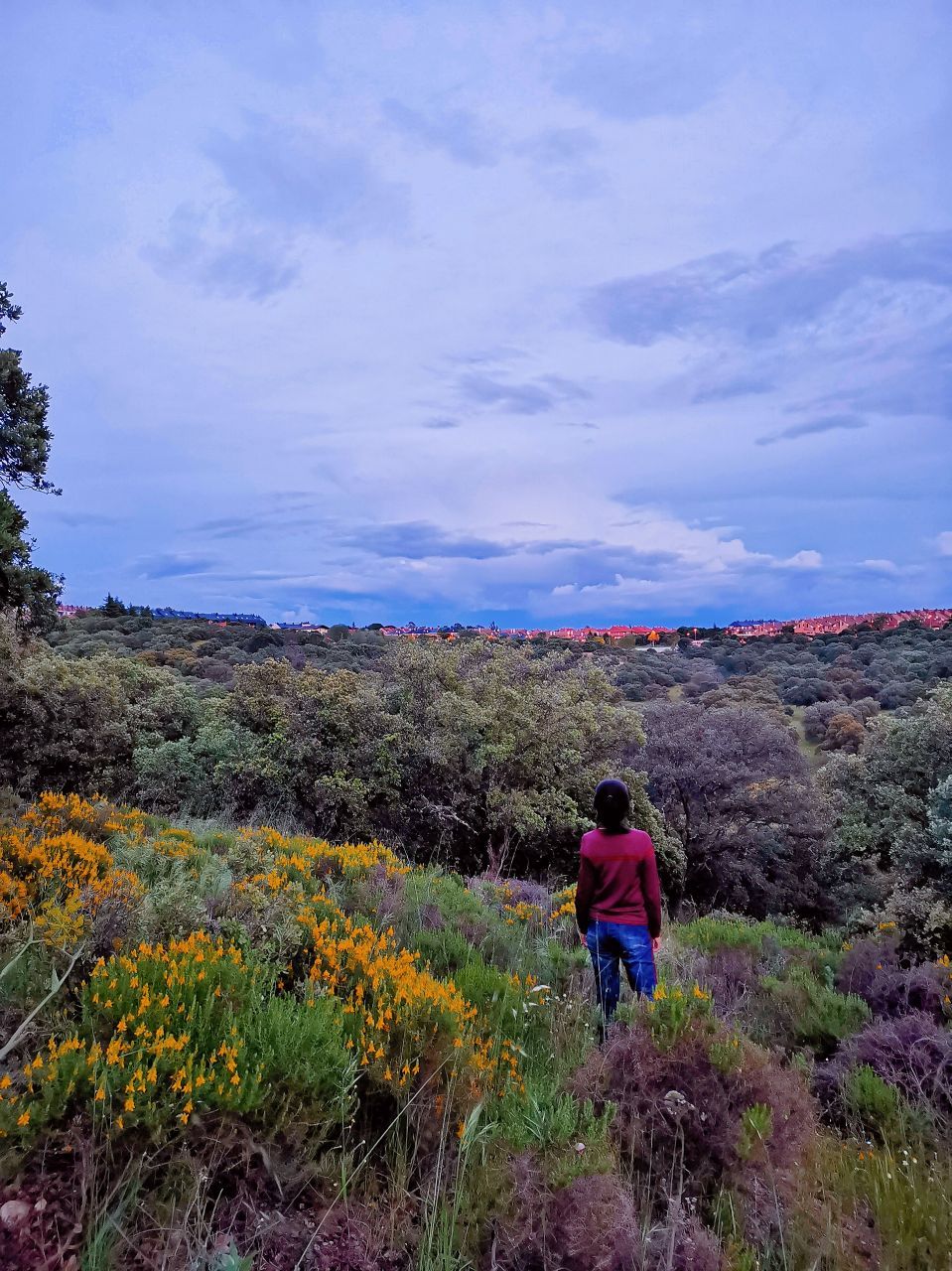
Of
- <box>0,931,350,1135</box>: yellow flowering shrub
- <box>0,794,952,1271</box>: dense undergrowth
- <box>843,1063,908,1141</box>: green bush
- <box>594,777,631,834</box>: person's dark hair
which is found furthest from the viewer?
<box>594,777,631,834</box>: person's dark hair

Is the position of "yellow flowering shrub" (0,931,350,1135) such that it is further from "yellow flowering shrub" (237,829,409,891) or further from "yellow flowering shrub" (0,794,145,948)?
"yellow flowering shrub" (237,829,409,891)

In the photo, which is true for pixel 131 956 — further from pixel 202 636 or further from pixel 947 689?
pixel 202 636

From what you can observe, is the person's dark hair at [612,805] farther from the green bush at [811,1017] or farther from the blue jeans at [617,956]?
the green bush at [811,1017]

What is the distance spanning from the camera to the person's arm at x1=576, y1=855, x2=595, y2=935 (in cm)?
555

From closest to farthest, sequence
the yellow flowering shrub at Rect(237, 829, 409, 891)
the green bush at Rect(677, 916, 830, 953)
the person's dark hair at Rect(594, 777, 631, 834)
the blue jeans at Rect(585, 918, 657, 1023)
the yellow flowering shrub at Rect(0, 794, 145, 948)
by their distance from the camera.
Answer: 1. the yellow flowering shrub at Rect(0, 794, 145, 948)
2. the blue jeans at Rect(585, 918, 657, 1023)
3. the person's dark hair at Rect(594, 777, 631, 834)
4. the yellow flowering shrub at Rect(237, 829, 409, 891)
5. the green bush at Rect(677, 916, 830, 953)

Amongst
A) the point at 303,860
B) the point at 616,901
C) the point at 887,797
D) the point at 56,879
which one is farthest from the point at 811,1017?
the point at 887,797

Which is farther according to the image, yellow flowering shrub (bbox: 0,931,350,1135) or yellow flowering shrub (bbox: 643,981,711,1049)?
yellow flowering shrub (bbox: 643,981,711,1049)

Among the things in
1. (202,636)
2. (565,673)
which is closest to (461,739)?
(565,673)

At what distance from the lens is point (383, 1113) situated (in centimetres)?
343

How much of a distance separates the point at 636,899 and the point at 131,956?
3446mm

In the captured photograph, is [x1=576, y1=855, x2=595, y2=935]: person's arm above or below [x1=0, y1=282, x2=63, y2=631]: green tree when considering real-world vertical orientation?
below

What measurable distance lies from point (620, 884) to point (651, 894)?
0.76ft

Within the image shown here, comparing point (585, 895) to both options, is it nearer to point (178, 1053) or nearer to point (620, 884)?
point (620, 884)

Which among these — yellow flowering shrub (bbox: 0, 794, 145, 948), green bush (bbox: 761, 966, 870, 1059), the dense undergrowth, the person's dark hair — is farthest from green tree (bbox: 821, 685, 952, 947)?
yellow flowering shrub (bbox: 0, 794, 145, 948)
